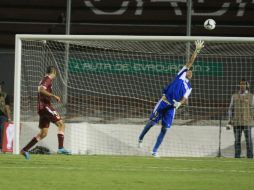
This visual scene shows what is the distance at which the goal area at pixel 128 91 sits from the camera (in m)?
17.4

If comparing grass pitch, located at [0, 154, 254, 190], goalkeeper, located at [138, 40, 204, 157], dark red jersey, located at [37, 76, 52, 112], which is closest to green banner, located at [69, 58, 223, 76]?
goalkeeper, located at [138, 40, 204, 157]

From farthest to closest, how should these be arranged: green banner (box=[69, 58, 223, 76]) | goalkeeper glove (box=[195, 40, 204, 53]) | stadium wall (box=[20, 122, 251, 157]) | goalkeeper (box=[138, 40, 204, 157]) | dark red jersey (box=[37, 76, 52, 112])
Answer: green banner (box=[69, 58, 223, 76]) < stadium wall (box=[20, 122, 251, 157]) < goalkeeper (box=[138, 40, 204, 157]) < goalkeeper glove (box=[195, 40, 204, 53]) < dark red jersey (box=[37, 76, 52, 112])

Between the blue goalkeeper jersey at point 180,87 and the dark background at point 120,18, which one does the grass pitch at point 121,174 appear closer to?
the blue goalkeeper jersey at point 180,87

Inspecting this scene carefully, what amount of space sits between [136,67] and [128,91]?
62 centimetres

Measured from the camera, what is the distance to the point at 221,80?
18750 millimetres

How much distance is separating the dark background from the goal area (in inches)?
76.1

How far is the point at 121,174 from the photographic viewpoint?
428 inches

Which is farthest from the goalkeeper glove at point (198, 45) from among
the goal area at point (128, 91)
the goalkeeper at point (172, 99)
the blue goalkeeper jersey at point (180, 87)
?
the goal area at point (128, 91)

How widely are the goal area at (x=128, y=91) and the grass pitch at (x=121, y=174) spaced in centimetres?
345

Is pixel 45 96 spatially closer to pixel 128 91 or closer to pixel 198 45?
pixel 198 45

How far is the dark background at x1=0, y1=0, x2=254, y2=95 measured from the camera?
69.9 ft

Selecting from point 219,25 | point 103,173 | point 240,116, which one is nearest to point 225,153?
point 240,116

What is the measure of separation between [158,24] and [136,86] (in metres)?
3.51

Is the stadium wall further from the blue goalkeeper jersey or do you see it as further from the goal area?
the blue goalkeeper jersey
